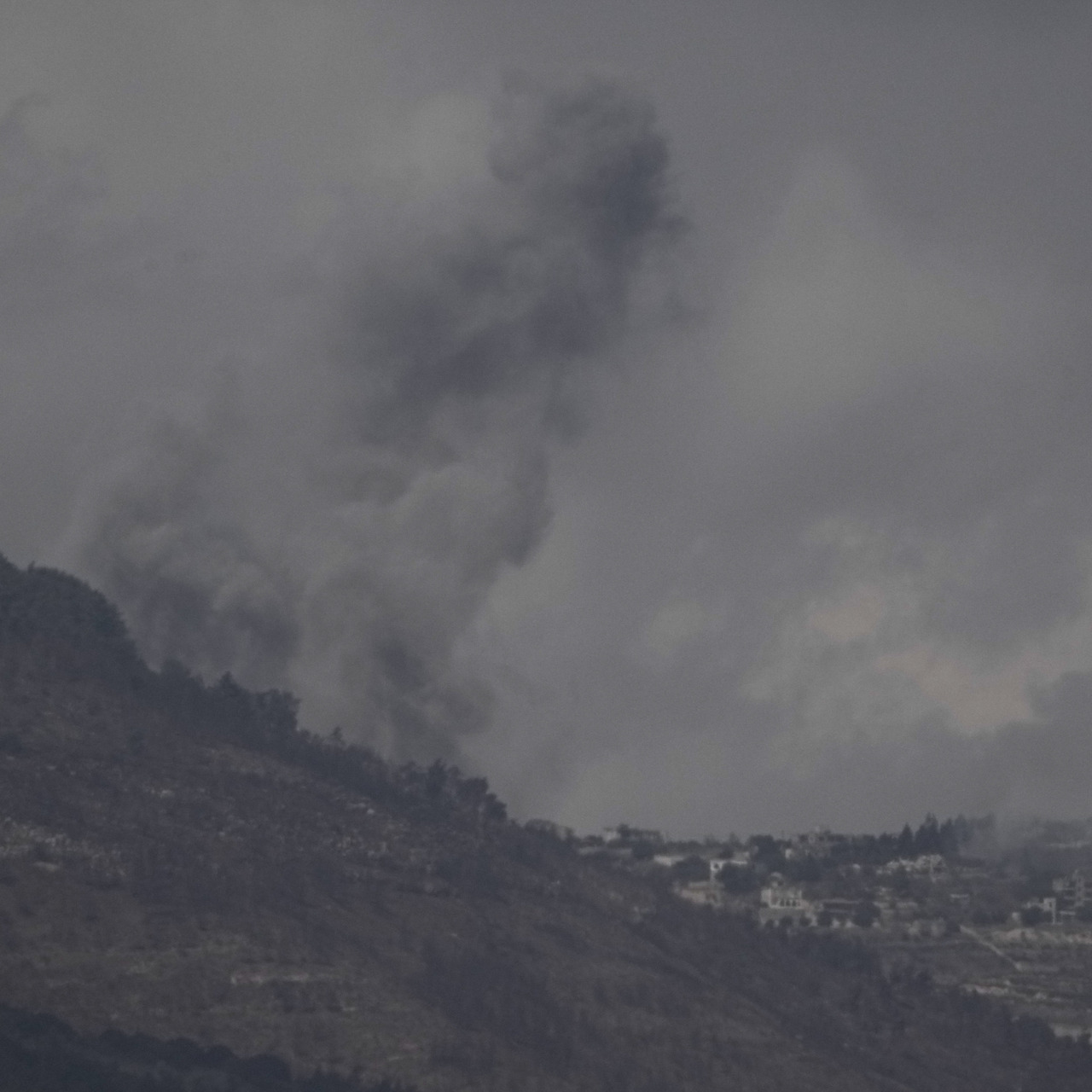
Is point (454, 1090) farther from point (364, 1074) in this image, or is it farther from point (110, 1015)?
point (110, 1015)

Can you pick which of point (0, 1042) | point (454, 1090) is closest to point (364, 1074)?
point (454, 1090)

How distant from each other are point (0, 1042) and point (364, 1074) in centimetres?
2459

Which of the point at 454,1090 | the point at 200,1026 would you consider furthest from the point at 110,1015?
the point at 454,1090

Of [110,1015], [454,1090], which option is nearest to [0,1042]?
[110,1015]

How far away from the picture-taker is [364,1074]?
198500 mm

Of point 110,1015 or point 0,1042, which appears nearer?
point 0,1042

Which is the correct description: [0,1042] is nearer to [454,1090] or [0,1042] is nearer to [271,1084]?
[271,1084]

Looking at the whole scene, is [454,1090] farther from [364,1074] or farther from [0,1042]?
[0,1042]

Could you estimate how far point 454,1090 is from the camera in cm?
19925

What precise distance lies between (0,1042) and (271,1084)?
16.3 m

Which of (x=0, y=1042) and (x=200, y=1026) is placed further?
(x=200, y=1026)

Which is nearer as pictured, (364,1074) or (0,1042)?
(0,1042)

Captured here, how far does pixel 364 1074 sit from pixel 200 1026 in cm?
1032

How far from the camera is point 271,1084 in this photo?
19062 cm
